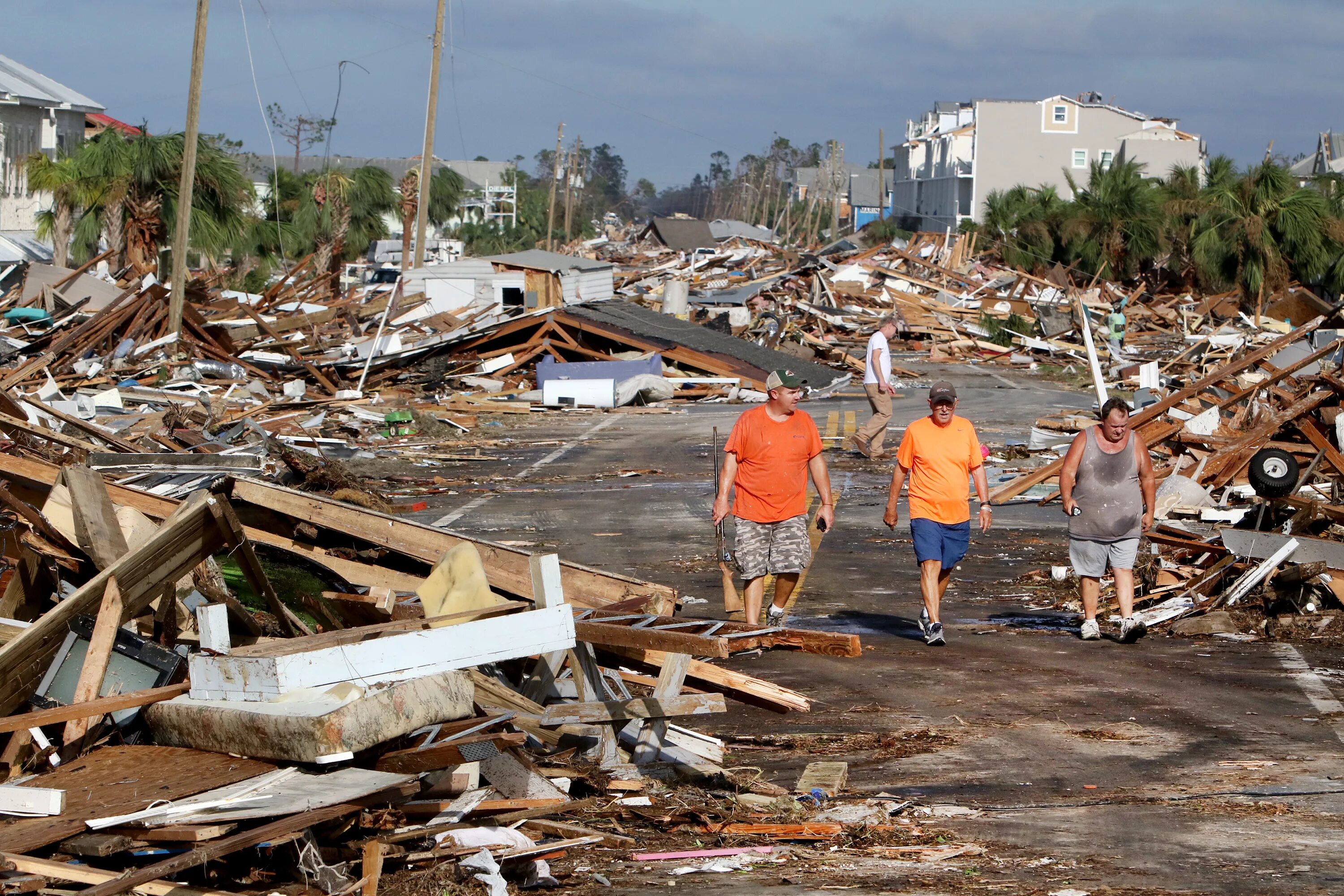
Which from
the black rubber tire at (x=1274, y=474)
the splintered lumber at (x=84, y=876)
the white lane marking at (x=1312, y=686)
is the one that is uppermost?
the black rubber tire at (x=1274, y=474)

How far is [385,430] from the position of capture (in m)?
20.9

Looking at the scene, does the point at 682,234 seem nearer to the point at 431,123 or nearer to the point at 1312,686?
the point at 431,123

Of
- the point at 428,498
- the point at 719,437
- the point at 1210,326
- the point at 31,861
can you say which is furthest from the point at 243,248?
the point at 31,861

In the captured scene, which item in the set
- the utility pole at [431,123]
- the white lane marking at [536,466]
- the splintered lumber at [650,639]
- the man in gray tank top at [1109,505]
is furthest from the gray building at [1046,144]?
the splintered lumber at [650,639]

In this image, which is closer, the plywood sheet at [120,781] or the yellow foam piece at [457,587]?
the plywood sheet at [120,781]

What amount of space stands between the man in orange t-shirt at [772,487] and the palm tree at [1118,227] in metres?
40.0

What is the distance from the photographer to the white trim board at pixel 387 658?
194 inches

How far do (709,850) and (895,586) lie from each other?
5.99 meters

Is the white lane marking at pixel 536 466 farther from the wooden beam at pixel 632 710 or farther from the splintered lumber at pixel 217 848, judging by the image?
the splintered lumber at pixel 217 848

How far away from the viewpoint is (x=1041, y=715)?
7219 millimetres

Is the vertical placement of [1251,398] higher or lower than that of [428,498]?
higher

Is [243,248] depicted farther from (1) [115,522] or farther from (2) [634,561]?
(1) [115,522]

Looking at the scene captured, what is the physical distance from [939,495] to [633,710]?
353 cm

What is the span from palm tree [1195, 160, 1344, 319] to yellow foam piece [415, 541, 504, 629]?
38096 mm
